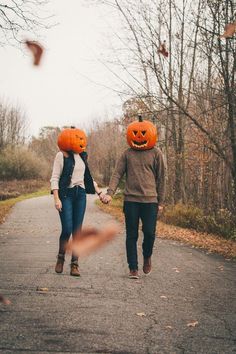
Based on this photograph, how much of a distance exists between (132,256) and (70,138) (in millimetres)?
1697

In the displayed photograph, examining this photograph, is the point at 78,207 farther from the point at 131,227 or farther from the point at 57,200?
the point at 131,227

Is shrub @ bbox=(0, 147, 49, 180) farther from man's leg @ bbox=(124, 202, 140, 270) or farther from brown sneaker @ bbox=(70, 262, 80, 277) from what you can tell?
man's leg @ bbox=(124, 202, 140, 270)

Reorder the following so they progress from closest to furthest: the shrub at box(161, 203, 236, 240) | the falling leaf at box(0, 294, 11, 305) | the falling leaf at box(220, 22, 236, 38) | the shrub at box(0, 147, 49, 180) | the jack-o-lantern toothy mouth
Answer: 1. the falling leaf at box(0, 294, 11, 305)
2. the jack-o-lantern toothy mouth
3. the falling leaf at box(220, 22, 236, 38)
4. the shrub at box(161, 203, 236, 240)
5. the shrub at box(0, 147, 49, 180)

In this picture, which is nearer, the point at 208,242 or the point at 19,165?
the point at 208,242

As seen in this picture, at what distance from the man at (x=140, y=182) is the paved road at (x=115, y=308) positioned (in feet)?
2.08

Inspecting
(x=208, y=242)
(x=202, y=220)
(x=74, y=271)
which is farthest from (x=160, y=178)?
(x=202, y=220)

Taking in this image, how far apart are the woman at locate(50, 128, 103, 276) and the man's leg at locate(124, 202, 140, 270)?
1.33 feet

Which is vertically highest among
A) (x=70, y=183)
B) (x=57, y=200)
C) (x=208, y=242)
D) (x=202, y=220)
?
(x=70, y=183)

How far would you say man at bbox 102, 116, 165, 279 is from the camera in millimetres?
6145

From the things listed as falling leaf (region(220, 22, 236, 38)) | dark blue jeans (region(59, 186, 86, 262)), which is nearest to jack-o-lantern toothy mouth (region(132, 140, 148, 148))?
dark blue jeans (region(59, 186, 86, 262))

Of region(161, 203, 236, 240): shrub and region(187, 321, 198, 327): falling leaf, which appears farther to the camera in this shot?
region(161, 203, 236, 240): shrub

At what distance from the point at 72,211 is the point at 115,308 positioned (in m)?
1.95

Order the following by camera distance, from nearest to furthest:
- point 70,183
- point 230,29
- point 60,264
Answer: point 70,183, point 60,264, point 230,29

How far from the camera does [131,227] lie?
6309mm
